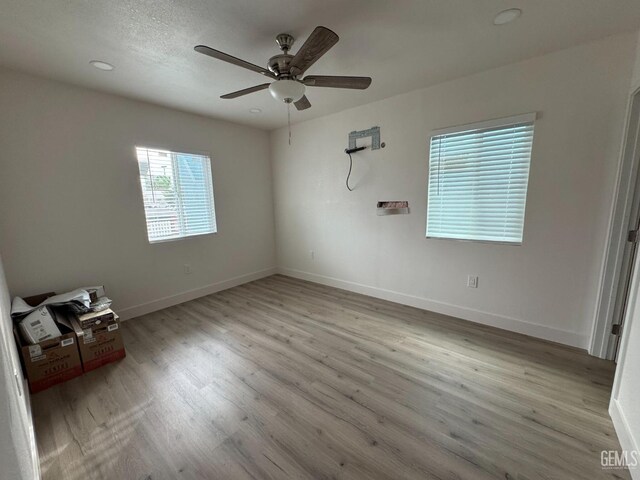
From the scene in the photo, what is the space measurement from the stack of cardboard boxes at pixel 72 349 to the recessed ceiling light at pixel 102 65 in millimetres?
2128

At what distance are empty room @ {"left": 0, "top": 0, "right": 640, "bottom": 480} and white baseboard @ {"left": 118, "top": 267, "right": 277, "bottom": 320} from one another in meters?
0.04

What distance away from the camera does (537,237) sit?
242cm

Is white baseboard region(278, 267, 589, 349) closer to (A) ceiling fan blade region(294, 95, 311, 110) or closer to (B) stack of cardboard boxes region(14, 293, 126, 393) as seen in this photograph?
(A) ceiling fan blade region(294, 95, 311, 110)

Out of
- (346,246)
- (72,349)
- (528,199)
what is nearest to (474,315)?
(528,199)

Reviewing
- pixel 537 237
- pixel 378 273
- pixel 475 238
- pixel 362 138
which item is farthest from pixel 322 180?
pixel 537 237

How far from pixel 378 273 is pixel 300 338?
1.47 metres

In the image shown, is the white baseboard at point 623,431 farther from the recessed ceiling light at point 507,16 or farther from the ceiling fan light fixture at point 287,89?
the ceiling fan light fixture at point 287,89

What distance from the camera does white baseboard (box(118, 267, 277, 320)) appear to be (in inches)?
123

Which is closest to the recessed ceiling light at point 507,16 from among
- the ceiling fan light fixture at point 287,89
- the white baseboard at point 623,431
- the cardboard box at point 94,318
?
the ceiling fan light fixture at point 287,89

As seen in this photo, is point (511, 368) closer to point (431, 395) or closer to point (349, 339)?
point (431, 395)

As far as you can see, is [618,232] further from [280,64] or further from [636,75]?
[280,64]

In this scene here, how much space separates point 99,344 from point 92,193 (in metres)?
1.59

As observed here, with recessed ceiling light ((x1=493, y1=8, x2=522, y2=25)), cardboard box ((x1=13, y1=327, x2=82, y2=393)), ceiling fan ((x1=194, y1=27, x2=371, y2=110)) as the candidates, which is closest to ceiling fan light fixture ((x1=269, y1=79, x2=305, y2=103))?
ceiling fan ((x1=194, y1=27, x2=371, y2=110))

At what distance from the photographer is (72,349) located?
208cm
